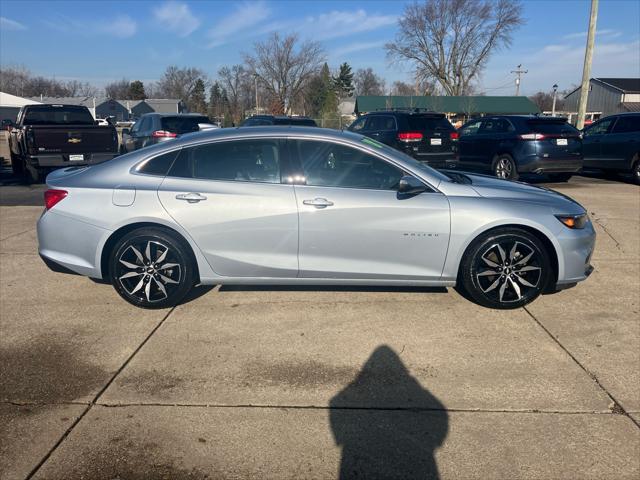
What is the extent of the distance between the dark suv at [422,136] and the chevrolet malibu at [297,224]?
7588 millimetres

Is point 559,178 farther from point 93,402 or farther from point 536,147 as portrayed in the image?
A: point 93,402

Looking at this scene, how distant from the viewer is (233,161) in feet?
14.9

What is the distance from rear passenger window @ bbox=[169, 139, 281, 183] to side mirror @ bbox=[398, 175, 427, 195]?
41.8 inches

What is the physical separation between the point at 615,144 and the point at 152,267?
Answer: 39.8 ft

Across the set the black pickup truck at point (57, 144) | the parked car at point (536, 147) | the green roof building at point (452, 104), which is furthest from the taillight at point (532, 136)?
the green roof building at point (452, 104)

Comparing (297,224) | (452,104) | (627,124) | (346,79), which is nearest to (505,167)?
(627,124)

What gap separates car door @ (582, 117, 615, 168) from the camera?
42.5 ft

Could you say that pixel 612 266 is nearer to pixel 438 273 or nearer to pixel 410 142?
pixel 438 273

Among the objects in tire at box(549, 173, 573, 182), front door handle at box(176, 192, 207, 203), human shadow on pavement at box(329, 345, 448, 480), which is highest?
front door handle at box(176, 192, 207, 203)

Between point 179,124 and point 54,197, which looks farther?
point 179,124

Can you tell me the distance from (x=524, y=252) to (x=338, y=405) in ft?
7.55

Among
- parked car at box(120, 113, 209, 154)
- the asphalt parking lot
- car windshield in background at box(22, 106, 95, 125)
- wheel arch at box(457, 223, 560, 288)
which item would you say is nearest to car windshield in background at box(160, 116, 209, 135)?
parked car at box(120, 113, 209, 154)

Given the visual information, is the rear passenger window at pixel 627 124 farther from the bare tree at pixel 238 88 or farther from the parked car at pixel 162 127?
the bare tree at pixel 238 88

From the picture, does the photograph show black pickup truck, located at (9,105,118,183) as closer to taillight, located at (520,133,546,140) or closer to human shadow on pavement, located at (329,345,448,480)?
taillight, located at (520,133,546,140)
